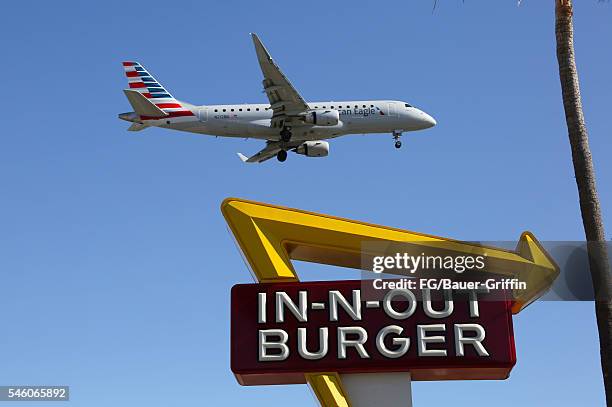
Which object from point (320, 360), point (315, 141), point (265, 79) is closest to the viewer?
point (320, 360)

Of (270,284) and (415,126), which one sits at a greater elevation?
(415,126)

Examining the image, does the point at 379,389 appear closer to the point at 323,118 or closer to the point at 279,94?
the point at 323,118

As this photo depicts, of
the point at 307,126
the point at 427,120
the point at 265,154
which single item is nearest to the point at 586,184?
the point at 307,126

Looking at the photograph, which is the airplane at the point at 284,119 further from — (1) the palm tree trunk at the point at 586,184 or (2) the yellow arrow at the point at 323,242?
(1) the palm tree trunk at the point at 586,184

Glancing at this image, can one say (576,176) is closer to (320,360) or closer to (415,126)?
(320,360)

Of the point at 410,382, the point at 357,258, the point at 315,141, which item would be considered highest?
the point at 315,141

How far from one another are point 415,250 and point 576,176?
319cm

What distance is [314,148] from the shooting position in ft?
164

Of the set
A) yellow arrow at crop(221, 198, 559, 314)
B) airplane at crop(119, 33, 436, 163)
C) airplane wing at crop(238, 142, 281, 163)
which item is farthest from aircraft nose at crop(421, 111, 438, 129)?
yellow arrow at crop(221, 198, 559, 314)

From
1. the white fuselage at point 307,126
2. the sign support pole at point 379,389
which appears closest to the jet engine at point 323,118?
the white fuselage at point 307,126

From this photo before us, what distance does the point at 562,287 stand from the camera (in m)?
14.7

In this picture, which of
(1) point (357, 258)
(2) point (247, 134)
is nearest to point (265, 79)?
(2) point (247, 134)

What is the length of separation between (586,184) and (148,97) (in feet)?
152

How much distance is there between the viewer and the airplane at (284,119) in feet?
158
